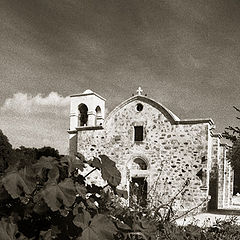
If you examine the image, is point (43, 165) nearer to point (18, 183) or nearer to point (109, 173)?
point (18, 183)

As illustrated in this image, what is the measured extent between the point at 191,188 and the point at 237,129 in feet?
12.5

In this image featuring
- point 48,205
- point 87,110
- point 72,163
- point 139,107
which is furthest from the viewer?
point 87,110

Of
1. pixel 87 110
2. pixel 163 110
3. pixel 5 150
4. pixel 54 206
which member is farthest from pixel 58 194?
pixel 87 110

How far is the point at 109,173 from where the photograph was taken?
2391mm

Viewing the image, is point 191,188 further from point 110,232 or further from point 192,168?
point 110,232

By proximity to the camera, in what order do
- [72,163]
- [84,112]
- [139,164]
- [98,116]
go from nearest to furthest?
[72,163] < [139,164] < [98,116] < [84,112]

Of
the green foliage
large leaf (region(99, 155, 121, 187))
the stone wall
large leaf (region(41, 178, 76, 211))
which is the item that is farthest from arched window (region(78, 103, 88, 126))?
→ large leaf (region(41, 178, 76, 211))

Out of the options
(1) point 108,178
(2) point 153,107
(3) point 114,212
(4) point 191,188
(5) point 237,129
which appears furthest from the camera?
(2) point 153,107

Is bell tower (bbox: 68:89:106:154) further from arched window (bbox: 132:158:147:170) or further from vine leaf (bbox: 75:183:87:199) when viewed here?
vine leaf (bbox: 75:183:87:199)

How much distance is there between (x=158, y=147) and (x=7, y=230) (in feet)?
47.1

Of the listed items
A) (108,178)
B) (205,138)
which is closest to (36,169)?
(108,178)

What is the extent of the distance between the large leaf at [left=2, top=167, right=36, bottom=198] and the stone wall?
12997 millimetres

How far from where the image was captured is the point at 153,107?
16.4 meters

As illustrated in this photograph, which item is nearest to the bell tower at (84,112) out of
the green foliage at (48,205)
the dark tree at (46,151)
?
the dark tree at (46,151)
